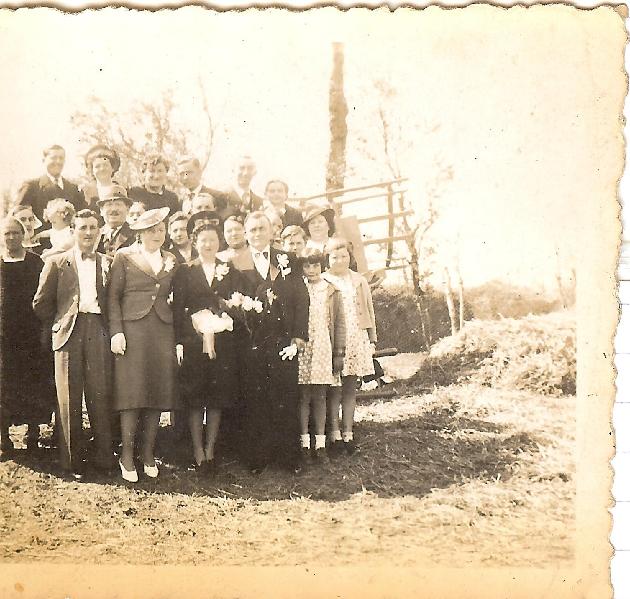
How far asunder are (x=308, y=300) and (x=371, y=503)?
3.49 feet

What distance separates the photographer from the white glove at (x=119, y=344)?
3.42 meters

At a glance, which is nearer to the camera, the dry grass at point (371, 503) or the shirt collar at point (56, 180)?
the dry grass at point (371, 503)

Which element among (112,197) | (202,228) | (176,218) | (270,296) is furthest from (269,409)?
(112,197)

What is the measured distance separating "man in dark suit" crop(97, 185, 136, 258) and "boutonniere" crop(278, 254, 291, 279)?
754mm

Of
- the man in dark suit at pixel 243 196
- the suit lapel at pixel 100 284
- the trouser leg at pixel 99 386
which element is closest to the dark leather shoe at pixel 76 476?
the trouser leg at pixel 99 386

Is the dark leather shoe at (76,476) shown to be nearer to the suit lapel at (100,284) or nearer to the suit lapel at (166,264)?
the suit lapel at (100,284)

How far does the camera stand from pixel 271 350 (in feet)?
11.3

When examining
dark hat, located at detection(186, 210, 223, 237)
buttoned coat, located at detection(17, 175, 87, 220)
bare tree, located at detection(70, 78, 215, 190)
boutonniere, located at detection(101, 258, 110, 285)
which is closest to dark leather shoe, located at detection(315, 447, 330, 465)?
dark hat, located at detection(186, 210, 223, 237)

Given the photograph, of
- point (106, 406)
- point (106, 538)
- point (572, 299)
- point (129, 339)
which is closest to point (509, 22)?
point (572, 299)

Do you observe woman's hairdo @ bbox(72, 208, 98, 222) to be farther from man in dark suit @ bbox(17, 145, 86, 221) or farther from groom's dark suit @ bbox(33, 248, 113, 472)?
groom's dark suit @ bbox(33, 248, 113, 472)

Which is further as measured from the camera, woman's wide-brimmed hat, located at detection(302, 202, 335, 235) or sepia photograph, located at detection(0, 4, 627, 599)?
woman's wide-brimmed hat, located at detection(302, 202, 335, 235)

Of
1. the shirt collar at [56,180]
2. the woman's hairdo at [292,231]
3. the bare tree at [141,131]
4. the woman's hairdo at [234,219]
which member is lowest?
the woman's hairdo at [292,231]

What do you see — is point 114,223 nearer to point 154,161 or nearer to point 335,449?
point 154,161

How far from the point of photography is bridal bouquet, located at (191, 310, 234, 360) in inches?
135
